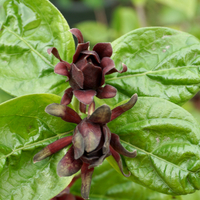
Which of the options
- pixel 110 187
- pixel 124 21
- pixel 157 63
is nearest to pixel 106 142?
pixel 157 63

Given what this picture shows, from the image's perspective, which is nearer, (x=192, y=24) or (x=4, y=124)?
(x=4, y=124)

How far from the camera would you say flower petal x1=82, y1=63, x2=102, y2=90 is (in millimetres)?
594

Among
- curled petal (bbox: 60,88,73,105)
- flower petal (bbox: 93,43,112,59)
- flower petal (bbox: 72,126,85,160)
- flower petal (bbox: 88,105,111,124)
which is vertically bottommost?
flower petal (bbox: 72,126,85,160)

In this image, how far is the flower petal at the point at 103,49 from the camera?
62cm

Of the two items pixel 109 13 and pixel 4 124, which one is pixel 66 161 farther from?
pixel 109 13

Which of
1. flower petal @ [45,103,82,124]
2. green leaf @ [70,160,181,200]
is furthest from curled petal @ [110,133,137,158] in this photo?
green leaf @ [70,160,181,200]

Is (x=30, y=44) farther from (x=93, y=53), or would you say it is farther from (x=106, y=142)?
(x=106, y=142)

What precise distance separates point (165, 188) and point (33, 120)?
0.39 metres

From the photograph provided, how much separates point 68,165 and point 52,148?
0.08 m

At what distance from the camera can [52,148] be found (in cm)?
65

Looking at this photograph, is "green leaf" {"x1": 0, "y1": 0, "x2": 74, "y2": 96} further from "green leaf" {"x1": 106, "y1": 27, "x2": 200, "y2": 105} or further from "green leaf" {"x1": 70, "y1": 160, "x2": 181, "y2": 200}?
"green leaf" {"x1": 70, "y1": 160, "x2": 181, "y2": 200}

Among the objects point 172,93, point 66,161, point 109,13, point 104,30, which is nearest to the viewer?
point 66,161

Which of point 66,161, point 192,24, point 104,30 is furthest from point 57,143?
point 192,24

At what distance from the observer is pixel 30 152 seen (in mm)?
676
